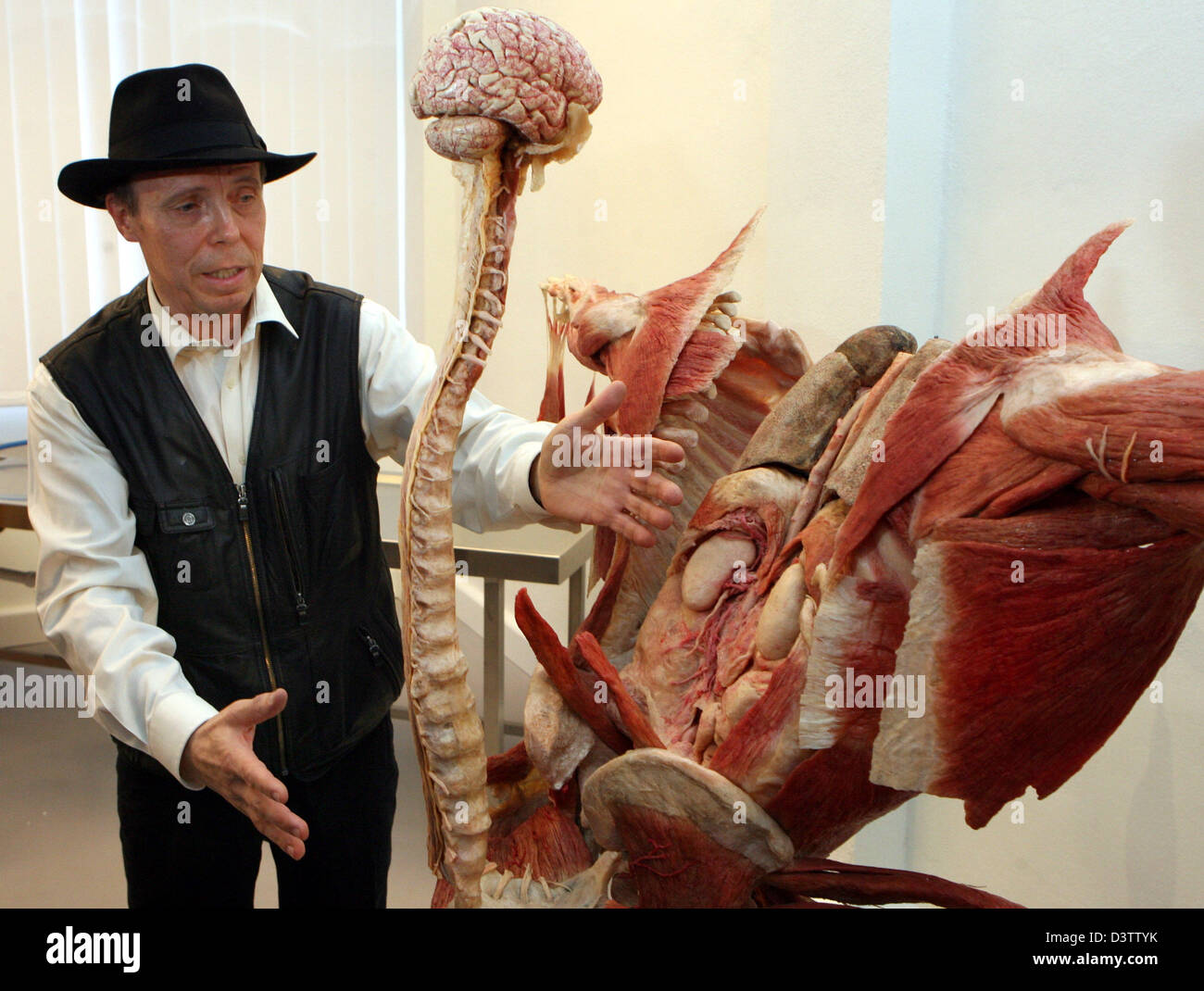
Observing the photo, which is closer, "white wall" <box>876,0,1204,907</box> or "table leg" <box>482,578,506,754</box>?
"white wall" <box>876,0,1204,907</box>

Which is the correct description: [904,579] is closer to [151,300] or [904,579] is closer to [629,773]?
[629,773]

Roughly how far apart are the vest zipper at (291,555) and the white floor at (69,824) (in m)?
0.95

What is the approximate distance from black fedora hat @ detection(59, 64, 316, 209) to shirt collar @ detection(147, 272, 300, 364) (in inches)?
6.0

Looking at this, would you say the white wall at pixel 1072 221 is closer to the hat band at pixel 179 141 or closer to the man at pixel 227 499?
the man at pixel 227 499

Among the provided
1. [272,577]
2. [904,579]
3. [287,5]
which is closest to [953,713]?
[904,579]

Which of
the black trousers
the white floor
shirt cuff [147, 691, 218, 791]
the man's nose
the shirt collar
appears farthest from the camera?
the white floor

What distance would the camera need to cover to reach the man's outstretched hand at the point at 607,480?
0.99 metres

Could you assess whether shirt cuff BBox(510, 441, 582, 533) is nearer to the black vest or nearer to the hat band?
the black vest

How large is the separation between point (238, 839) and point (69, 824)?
1099 mm

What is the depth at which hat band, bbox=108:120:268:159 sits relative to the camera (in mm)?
1132

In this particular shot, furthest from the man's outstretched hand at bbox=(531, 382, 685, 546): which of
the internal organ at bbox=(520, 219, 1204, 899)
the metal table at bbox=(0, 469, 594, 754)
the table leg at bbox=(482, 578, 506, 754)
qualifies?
the table leg at bbox=(482, 578, 506, 754)

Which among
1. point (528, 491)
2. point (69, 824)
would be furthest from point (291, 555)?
point (69, 824)

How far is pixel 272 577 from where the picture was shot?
51.2 inches
